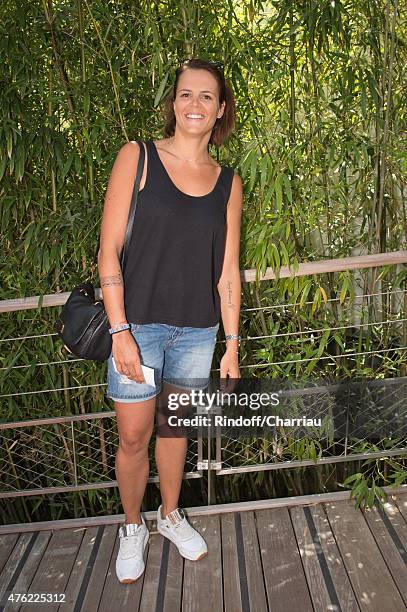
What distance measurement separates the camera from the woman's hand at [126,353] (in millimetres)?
1969

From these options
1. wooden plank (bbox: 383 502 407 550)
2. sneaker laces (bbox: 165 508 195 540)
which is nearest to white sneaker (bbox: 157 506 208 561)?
sneaker laces (bbox: 165 508 195 540)

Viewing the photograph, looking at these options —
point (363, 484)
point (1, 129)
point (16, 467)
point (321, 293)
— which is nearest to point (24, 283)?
point (1, 129)

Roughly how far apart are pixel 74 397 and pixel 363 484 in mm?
1285

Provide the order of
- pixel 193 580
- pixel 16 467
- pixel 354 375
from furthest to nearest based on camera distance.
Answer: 1. pixel 16 467
2. pixel 354 375
3. pixel 193 580

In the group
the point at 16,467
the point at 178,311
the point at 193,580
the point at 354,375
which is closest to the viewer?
the point at 178,311

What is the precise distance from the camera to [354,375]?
2775 mm

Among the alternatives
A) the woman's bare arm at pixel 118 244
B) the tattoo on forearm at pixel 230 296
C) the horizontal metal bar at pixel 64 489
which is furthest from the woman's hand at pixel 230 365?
the horizontal metal bar at pixel 64 489

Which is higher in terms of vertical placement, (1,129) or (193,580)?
(1,129)

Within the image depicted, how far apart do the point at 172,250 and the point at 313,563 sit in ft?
4.09

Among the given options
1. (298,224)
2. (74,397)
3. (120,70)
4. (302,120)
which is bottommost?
(74,397)

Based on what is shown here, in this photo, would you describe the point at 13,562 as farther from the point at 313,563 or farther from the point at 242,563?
the point at 313,563

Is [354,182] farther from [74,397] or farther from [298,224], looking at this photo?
[74,397]

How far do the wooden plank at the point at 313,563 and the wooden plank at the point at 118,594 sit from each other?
0.59 meters

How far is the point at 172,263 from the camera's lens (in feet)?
6.64
